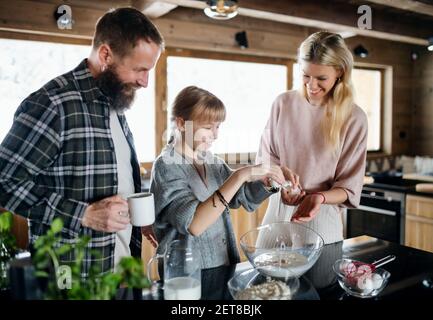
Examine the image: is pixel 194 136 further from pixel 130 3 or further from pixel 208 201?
pixel 130 3

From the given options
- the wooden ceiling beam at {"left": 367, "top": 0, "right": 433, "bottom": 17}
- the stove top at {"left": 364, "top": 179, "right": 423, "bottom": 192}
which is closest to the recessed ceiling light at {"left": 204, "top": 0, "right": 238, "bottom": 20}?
the wooden ceiling beam at {"left": 367, "top": 0, "right": 433, "bottom": 17}

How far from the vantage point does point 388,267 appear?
1316 mm

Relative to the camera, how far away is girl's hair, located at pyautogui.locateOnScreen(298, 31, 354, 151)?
154cm

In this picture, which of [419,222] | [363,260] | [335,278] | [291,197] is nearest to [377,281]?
[335,278]

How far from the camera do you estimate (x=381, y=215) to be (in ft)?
11.0

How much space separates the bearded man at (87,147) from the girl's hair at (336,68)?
0.61 metres

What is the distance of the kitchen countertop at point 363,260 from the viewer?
1093 mm

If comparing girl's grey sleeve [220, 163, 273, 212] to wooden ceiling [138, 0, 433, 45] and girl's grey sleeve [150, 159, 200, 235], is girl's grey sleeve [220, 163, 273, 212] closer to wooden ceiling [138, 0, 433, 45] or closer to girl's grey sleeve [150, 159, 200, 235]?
girl's grey sleeve [150, 159, 200, 235]

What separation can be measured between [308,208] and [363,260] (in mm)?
269

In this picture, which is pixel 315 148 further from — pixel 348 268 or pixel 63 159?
pixel 63 159

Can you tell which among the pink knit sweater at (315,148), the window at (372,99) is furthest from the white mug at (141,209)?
the window at (372,99)

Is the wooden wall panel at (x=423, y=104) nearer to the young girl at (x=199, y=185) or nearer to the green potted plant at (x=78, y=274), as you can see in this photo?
the young girl at (x=199, y=185)

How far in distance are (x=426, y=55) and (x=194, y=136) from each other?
4.70m
